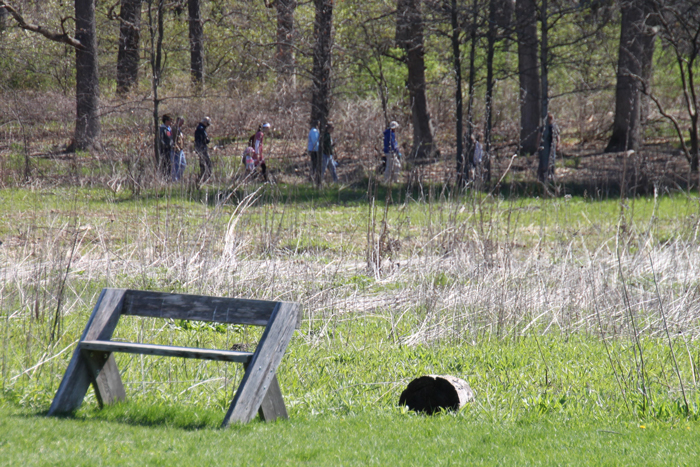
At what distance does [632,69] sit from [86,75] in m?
15.9

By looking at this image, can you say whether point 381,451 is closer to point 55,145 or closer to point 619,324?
point 619,324

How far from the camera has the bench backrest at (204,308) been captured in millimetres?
4031

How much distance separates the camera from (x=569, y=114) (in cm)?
2930

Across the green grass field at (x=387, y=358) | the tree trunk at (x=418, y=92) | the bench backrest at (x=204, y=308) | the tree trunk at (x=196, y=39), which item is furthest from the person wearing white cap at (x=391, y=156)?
the tree trunk at (x=196, y=39)

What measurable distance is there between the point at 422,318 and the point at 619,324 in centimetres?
181

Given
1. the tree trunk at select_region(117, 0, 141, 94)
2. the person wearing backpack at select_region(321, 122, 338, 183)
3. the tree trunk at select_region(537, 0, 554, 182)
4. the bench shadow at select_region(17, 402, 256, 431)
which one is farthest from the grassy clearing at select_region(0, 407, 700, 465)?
the tree trunk at select_region(117, 0, 141, 94)

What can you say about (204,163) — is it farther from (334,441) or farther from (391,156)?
(334,441)

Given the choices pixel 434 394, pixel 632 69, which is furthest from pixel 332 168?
pixel 434 394

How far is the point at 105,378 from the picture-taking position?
4344 mm

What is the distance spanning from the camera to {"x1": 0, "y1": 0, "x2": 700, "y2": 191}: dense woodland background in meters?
17.5

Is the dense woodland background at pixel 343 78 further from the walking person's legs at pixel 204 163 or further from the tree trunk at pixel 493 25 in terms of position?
the walking person's legs at pixel 204 163

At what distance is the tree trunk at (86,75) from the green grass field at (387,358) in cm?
1192

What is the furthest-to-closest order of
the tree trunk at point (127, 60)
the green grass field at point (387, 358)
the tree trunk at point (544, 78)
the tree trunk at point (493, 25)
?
the tree trunk at point (127, 60) < the tree trunk at point (493, 25) < the tree trunk at point (544, 78) < the green grass field at point (387, 358)

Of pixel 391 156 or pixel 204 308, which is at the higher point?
pixel 391 156
